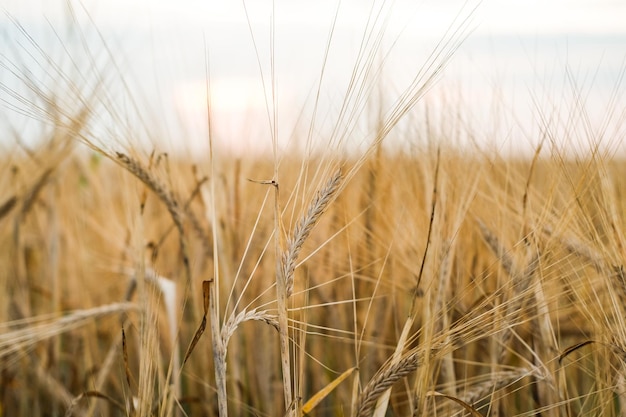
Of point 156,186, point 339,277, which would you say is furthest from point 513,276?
point 156,186

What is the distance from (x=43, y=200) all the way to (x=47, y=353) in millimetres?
411

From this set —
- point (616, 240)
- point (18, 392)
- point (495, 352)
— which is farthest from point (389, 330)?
point (18, 392)

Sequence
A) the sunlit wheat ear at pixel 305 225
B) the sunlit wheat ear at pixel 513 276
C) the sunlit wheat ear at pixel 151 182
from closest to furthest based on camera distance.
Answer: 1. the sunlit wheat ear at pixel 305 225
2. the sunlit wheat ear at pixel 513 276
3. the sunlit wheat ear at pixel 151 182

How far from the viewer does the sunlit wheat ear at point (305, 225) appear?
70 cm

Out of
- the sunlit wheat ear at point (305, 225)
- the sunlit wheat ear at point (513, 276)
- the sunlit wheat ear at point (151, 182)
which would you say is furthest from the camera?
the sunlit wheat ear at point (151, 182)

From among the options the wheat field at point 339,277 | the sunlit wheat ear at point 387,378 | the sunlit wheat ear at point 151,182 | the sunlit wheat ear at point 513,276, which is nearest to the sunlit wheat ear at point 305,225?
the wheat field at point 339,277

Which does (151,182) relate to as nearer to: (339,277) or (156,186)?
(156,186)

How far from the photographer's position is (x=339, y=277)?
0.93 meters

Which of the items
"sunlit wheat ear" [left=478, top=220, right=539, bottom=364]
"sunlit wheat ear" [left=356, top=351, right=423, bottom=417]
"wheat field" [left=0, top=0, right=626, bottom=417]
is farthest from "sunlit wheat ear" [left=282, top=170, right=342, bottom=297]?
"sunlit wheat ear" [left=478, top=220, right=539, bottom=364]

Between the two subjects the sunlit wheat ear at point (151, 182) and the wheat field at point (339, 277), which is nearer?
the wheat field at point (339, 277)

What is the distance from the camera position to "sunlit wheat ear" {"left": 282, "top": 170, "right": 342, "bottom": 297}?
705 mm

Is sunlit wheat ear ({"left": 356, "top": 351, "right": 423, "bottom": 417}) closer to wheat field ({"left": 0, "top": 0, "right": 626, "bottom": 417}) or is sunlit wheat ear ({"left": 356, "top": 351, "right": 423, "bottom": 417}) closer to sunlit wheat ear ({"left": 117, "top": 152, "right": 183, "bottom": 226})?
wheat field ({"left": 0, "top": 0, "right": 626, "bottom": 417})

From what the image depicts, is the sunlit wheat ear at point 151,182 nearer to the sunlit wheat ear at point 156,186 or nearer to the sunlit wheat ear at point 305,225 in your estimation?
the sunlit wheat ear at point 156,186

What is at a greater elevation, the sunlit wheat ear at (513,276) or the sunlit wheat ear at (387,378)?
the sunlit wheat ear at (513,276)
